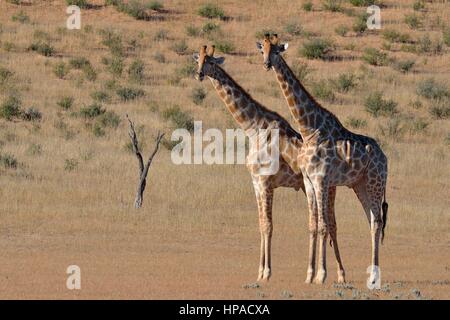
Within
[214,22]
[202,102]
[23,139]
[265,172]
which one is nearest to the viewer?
[265,172]

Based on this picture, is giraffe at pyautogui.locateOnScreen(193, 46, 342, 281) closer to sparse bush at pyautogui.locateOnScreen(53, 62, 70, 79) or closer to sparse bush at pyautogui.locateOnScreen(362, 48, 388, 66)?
sparse bush at pyautogui.locateOnScreen(53, 62, 70, 79)

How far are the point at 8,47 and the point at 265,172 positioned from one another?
2503 centimetres

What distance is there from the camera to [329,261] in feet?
51.6

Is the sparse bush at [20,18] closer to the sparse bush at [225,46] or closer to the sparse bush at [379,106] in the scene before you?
the sparse bush at [225,46]

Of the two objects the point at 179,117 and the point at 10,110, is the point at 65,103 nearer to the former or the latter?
the point at 10,110

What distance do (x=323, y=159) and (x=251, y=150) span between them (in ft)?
2.99

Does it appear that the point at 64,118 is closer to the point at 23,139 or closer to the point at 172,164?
the point at 23,139

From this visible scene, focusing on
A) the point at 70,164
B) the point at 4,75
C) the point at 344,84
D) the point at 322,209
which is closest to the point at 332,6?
the point at 344,84

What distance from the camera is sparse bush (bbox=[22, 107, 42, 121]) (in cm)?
Result: 2867

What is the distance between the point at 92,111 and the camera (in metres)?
29.4

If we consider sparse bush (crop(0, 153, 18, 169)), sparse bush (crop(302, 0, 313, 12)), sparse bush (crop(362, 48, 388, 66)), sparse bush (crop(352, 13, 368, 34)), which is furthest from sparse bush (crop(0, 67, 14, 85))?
sparse bush (crop(302, 0, 313, 12))

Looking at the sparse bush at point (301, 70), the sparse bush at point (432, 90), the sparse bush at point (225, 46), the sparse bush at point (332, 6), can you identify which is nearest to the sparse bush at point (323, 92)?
the sparse bush at point (301, 70)

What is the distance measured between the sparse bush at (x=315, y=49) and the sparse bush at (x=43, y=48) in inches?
312
